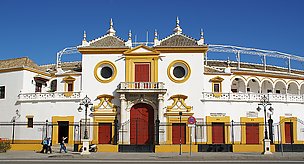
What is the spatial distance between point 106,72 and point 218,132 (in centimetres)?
1212

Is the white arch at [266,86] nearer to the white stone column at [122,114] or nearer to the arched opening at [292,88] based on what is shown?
the arched opening at [292,88]

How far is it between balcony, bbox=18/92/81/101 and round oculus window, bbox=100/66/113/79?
2939 mm

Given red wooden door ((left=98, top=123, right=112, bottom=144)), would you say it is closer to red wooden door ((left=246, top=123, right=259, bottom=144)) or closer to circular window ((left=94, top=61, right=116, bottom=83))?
circular window ((left=94, top=61, right=116, bottom=83))

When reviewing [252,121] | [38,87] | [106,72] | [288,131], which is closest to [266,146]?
[252,121]

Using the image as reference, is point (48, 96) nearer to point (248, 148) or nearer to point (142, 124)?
point (142, 124)

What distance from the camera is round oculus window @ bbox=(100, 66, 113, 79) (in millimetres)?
34250

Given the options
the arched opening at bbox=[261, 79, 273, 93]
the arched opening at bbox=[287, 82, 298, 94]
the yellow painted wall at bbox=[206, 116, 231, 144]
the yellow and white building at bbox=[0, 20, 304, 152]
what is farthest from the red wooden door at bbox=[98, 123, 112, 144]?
the arched opening at bbox=[287, 82, 298, 94]

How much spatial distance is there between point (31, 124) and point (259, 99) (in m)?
21.7

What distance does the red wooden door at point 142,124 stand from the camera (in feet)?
106

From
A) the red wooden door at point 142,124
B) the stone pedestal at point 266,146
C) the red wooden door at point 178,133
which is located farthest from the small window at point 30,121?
the stone pedestal at point 266,146

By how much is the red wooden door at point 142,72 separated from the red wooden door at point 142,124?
240cm

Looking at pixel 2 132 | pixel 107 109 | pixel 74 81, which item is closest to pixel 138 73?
pixel 107 109

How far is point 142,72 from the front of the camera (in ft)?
110

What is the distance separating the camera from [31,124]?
108ft
